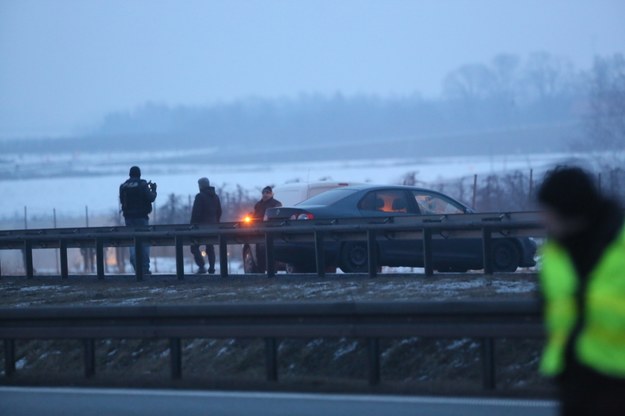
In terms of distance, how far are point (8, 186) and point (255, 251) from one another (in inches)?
1567

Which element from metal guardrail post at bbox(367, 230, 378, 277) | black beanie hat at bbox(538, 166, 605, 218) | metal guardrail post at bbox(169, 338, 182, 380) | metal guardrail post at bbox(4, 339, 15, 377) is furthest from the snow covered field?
black beanie hat at bbox(538, 166, 605, 218)

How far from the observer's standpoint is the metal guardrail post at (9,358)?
11.0 meters

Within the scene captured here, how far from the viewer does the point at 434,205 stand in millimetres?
18875

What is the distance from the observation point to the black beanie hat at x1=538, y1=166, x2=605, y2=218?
4.68m

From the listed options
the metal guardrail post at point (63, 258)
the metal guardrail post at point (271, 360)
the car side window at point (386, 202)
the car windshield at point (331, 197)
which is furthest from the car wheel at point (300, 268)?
the metal guardrail post at point (271, 360)

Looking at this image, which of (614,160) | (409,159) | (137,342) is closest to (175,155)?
(409,159)

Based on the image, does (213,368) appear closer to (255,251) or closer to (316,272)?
(316,272)

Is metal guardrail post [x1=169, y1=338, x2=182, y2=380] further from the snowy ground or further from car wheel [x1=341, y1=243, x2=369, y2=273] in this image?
car wheel [x1=341, y1=243, x2=369, y2=273]

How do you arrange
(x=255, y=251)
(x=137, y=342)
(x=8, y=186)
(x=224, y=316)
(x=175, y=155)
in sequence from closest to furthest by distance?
(x=224, y=316) → (x=137, y=342) → (x=255, y=251) → (x=8, y=186) → (x=175, y=155)

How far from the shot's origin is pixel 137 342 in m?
12.5

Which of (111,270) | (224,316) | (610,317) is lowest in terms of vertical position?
(111,270)

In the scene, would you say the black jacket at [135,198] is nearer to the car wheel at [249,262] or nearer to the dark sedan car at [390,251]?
the car wheel at [249,262]

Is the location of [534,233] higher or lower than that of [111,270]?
higher

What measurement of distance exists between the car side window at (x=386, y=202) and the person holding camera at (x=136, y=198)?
396 centimetres
